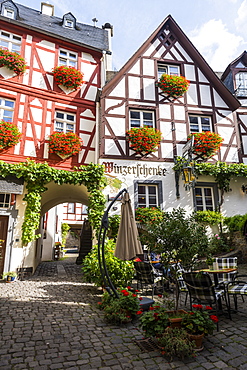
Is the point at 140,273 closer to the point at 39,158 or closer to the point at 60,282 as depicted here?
the point at 60,282

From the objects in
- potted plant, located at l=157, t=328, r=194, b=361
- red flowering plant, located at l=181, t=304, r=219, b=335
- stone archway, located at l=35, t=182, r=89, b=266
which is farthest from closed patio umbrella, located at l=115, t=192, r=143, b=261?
stone archway, located at l=35, t=182, r=89, b=266

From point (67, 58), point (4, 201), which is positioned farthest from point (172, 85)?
point (4, 201)

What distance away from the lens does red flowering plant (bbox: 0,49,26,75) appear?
32.6 ft

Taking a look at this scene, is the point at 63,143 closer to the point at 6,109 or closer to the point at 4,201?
the point at 6,109

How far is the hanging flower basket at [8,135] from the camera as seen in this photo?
923 centimetres

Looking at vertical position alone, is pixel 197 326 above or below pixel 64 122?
below

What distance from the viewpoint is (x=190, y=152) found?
1033 centimetres

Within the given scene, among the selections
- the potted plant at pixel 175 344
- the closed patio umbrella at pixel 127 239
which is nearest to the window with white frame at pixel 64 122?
the closed patio umbrella at pixel 127 239

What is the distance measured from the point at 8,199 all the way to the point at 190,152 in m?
7.18

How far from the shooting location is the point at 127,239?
17.6 ft

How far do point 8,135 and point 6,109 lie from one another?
4.86 feet

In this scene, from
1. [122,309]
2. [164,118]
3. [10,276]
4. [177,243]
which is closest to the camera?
[177,243]

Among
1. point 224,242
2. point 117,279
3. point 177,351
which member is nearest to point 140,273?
point 117,279

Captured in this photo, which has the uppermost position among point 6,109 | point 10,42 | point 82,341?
point 10,42
